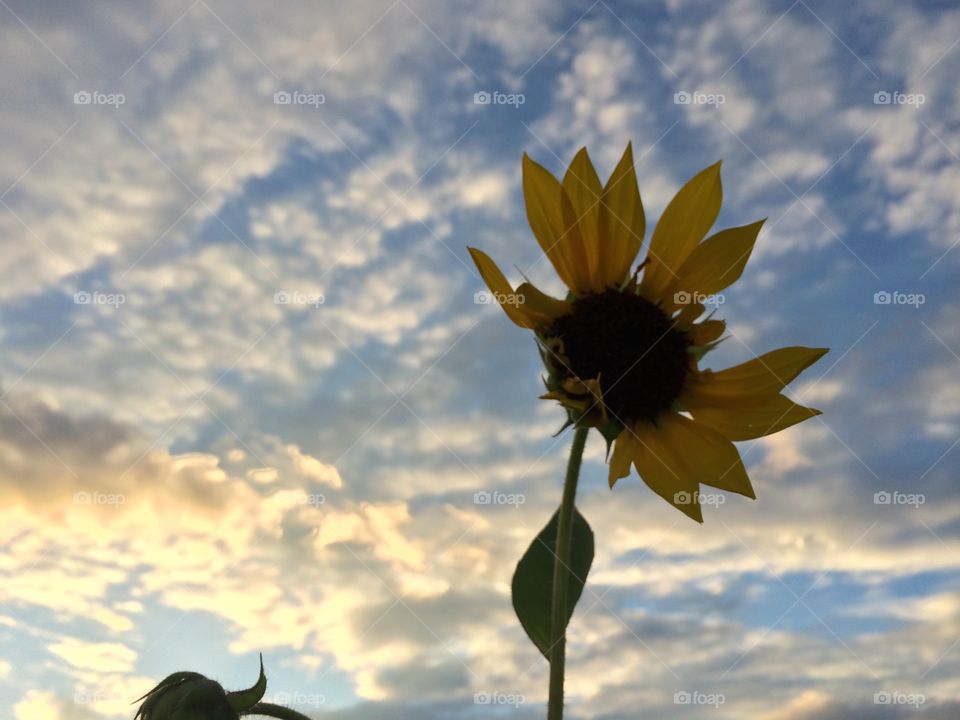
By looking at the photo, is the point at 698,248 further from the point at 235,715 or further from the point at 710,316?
the point at 235,715

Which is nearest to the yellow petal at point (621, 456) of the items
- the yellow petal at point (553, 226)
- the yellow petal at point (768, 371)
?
the yellow petal at point (768, 371)

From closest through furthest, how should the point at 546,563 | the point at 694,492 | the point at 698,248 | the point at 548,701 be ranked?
the point at 548,701
the point at 546,563
the point at 694,492
the point at 698,248

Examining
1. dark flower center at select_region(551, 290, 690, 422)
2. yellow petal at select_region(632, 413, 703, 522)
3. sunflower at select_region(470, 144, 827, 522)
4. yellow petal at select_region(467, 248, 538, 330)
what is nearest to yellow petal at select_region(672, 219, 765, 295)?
sunflower at select_region(470, 144, 827, 522)

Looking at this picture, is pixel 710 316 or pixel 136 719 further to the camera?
pixel 710 316

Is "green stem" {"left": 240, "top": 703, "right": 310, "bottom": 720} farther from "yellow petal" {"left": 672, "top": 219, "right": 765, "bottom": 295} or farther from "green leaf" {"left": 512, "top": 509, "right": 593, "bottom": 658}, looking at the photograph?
"yellow petal" {"left": 672, "top": 219, "right": 765, "bottom": 295}

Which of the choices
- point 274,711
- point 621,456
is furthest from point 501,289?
point 274,711

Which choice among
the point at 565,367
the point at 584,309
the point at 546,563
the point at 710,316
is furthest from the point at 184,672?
the point at 710,316

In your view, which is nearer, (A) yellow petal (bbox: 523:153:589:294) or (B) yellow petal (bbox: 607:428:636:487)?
(B) yellow petal (bbox: 607:428:636:487)
